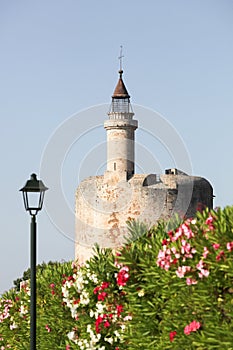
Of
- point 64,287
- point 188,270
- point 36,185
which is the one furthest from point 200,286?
point 64,287

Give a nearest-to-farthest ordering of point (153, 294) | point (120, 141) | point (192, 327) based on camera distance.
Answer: point (192, 327) < point (153, 294) < point (120, 141)

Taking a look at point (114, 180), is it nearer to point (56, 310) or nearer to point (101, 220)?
point (101, 220)

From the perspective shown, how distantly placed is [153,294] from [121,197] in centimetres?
2146

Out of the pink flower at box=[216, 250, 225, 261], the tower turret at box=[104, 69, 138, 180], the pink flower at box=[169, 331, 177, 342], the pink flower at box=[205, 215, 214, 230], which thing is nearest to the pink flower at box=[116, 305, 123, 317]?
the pink flower at box=[169, 331, 177, 342]

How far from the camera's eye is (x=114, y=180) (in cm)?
3003

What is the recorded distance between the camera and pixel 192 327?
23.0ft

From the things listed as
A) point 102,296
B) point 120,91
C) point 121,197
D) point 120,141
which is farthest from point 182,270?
point 120,91

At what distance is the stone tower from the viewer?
2919 centimetres

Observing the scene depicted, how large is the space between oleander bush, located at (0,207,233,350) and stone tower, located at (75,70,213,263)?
58.1ft

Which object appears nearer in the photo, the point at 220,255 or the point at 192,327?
the point at 220,255

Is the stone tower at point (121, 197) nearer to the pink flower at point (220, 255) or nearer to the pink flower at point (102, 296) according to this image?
the pink flower at point (102, 296)

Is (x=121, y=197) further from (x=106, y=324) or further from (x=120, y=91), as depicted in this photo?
(x=106, y=324)

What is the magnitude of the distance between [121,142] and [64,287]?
69.9 feet

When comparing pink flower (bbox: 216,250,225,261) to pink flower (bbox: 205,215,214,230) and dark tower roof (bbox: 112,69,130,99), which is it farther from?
dark tower roof (bbox: 112,69,130,99)
